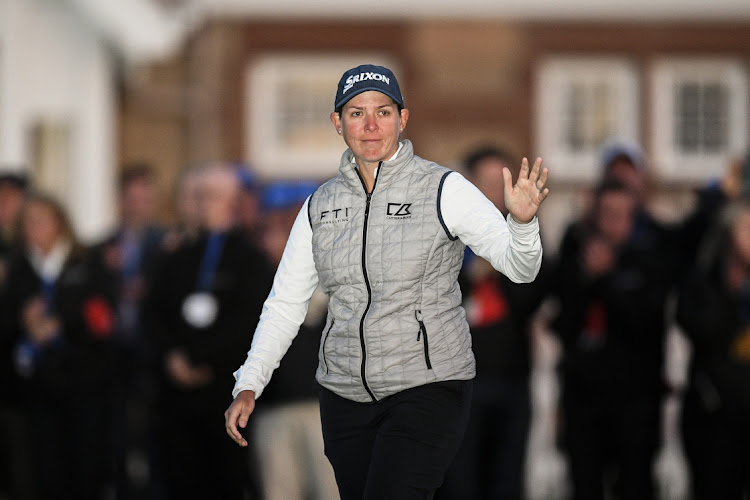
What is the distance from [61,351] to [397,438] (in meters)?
4.30

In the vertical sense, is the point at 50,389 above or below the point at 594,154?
below

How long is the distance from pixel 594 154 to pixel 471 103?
1437 millimetres

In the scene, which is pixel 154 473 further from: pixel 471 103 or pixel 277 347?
pixel 471 103

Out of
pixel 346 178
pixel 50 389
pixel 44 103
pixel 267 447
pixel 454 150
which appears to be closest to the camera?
pixel 346 178

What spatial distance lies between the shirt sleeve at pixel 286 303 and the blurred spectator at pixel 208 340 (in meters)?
2.60

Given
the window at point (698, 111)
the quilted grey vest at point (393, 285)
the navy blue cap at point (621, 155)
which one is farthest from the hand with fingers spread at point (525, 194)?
the window at point (698, 111)

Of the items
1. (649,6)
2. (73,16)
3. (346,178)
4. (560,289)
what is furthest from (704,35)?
(346,178)

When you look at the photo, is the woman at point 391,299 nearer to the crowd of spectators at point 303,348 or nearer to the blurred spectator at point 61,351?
the crowd of spectators at point 303,348

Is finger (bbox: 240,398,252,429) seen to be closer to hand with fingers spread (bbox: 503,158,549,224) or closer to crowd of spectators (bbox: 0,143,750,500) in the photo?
hand with fingers spread (bbox: 503,158,549,224)

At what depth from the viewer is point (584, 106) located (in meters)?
14.7

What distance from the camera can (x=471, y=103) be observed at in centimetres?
1455

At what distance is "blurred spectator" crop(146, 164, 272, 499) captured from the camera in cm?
691

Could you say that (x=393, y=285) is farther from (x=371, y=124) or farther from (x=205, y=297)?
(x=205, y=297)

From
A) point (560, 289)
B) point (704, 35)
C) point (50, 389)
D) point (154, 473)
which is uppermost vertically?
point (704, 35)
